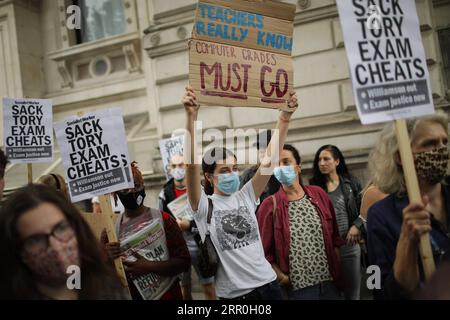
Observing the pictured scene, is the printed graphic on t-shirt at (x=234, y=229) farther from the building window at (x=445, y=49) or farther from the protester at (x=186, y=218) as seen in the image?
the building window at (x=445, y=49)

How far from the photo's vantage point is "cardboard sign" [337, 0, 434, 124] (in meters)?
2.56

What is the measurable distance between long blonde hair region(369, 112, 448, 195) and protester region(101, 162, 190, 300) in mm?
1449

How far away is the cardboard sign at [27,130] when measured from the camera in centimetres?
514

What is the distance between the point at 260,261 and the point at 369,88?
141 cm

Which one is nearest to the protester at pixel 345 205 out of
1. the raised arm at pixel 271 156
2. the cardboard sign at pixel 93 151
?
the raised arm at pixel 271 156

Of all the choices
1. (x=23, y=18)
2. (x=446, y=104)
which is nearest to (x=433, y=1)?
(x=446, y=104)

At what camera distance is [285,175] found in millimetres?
4047

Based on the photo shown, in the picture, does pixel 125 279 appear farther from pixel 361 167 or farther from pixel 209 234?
pixel 361 167

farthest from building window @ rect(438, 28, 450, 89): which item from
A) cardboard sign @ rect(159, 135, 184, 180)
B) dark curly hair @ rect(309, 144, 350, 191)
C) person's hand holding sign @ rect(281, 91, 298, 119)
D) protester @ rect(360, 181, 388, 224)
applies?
person's hand holding sign @ rect(281, 91, 298, 119)

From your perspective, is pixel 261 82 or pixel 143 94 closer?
pixel 261 82

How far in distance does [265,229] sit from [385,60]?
1742 millimetres

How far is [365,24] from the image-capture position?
263cm

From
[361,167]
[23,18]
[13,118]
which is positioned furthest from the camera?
[23,18]

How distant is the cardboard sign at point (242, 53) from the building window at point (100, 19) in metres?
8.62
